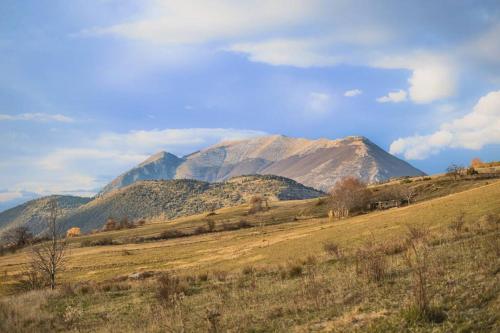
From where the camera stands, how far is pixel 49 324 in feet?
62.8

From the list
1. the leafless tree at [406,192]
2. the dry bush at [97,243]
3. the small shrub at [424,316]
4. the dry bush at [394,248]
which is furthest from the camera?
the dry bush at [97,243]

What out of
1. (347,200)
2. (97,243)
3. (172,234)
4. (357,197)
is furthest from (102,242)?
(357,197)

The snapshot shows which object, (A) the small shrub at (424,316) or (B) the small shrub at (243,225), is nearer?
(A) the small shrub at (424,316)

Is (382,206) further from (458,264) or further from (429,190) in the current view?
(458,264)

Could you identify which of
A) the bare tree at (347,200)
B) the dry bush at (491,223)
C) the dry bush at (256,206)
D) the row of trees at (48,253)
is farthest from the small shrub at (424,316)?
the dry bush at (256,206)

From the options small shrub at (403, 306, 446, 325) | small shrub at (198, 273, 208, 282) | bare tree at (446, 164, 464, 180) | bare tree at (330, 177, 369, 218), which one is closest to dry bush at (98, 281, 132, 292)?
small shrub at (198, 273, 208, 282)

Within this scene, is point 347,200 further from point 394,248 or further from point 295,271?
point 295,271

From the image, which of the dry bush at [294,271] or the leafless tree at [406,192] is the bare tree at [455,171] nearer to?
the leafless tree at [406,192]

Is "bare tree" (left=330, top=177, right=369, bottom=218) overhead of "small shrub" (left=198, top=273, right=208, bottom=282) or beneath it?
overhead

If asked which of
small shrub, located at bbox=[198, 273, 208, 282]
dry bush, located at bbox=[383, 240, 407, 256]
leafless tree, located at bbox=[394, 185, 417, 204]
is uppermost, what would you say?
leafless tree, located at bbox=[394, 185, 417, 204]

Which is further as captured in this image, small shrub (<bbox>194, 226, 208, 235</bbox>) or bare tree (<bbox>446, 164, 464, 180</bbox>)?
small shrub (<bbox>194, 226, 208, 235</bbox>)

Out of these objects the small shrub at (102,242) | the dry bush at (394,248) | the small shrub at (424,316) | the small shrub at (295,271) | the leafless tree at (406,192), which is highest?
the leafless tree at (406,192)

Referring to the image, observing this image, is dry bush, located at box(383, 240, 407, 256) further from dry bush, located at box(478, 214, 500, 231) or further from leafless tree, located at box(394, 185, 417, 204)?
leafless tree, located at box(394, 185, 417, 204)

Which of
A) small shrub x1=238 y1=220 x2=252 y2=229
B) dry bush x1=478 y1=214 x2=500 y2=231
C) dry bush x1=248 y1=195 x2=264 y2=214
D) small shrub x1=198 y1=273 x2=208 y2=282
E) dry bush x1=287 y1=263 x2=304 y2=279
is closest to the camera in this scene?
dry bush x1=287 y1=263 x2=304 y2=279
